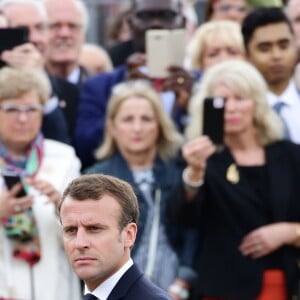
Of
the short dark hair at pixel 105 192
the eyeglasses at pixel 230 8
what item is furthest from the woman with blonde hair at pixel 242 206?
the short dark hair at pixel 105 192

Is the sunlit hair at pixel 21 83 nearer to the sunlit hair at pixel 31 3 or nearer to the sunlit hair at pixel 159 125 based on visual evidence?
the sunlit hair at pixel 159 125

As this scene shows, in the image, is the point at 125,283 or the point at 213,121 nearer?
the point at 125,283

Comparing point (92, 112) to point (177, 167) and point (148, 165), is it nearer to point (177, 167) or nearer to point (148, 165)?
point (148, 165)

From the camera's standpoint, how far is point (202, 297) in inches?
313

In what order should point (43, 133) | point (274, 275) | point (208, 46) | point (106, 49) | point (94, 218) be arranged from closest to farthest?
1. point (94, 218)
2. point (274, 275)
3. point (43, 133)
4. point (208, 46)
5. point (106, 49)

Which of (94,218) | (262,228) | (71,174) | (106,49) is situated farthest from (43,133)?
(94,218)

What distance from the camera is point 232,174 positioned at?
7980 millimetres

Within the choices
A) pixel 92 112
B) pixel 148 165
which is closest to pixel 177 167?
pixel 148 165

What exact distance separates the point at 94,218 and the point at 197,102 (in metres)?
3.58

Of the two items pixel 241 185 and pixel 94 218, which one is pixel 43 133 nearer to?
pixel 241 185

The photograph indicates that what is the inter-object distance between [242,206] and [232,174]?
0.21 meters

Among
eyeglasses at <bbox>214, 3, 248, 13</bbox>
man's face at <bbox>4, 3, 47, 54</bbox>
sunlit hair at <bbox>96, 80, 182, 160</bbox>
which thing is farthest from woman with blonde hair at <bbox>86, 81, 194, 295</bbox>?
eyeglasses at <bbox>214, 3, 248, 13</bbox>

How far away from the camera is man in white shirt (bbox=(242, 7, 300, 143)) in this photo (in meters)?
8.82

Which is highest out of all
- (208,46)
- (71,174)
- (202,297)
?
(208,46)
